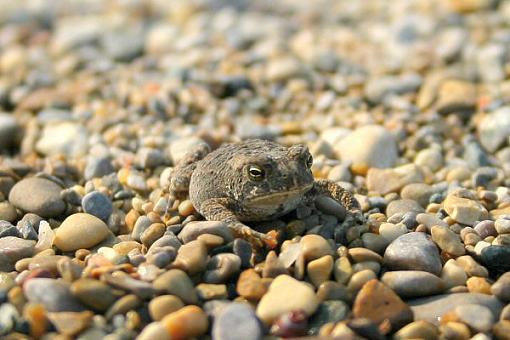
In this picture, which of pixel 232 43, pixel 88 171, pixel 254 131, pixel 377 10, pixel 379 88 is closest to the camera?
pixel 88 171

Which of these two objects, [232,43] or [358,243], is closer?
[358,243]

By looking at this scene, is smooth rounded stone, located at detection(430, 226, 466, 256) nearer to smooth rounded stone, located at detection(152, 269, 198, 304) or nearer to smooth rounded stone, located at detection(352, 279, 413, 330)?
smooth rounded stone, located at detection(352, 279, 413, 330)

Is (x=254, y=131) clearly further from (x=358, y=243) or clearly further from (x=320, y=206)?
(x=358, y=243)

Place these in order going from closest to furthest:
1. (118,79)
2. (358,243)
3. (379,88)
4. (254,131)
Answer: (358,243), (254,131), (379,88), (118,79)

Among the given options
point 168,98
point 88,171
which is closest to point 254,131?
point 168,98

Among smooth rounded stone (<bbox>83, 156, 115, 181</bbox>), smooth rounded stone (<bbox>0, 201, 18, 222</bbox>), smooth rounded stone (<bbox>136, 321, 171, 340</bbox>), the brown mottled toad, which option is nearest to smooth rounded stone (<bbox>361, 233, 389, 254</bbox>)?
the brown mottled toad

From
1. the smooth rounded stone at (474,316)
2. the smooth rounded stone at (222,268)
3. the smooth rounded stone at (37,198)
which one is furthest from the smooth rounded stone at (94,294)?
the smooth rounded stone at (474,316)

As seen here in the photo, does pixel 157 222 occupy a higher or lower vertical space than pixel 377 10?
lower

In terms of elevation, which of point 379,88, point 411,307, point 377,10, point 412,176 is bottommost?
point 411,307
